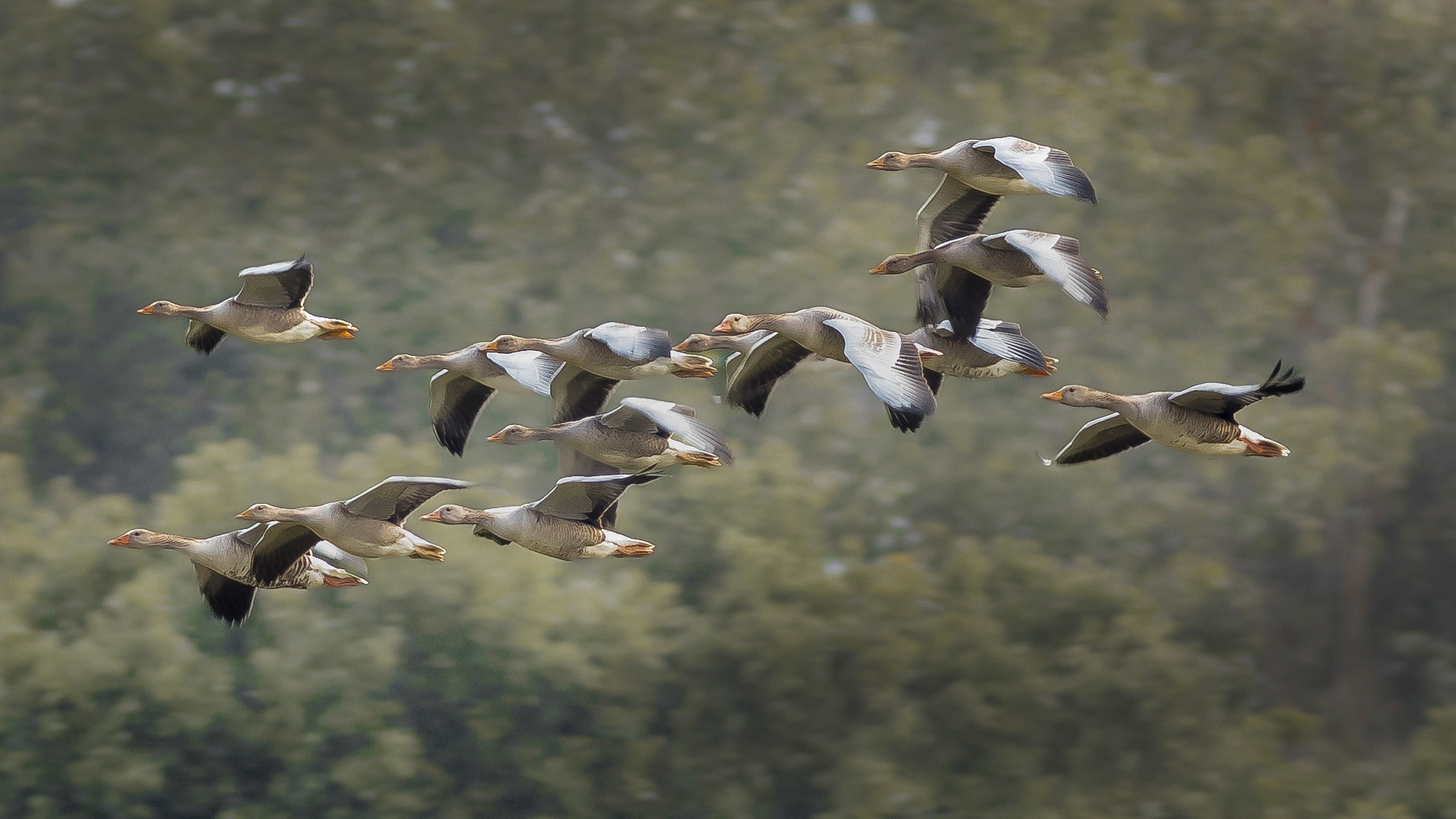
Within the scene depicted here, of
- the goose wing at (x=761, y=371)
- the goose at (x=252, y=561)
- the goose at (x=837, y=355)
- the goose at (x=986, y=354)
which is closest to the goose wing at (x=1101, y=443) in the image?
the goose at (x=986, y=354)

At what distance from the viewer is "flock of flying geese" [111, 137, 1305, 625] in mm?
9367

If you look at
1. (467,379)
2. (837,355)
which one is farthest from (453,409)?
(837,355)

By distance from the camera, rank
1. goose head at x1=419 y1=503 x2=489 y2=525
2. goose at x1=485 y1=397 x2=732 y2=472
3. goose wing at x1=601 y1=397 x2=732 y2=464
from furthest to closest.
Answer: goose at x1=485 y1=397 x2=732 y2=472
goose head at x1=419 y1=503 x2=489 y2=525
goose wing at x1=601 y1=397 x2=732 y2=464

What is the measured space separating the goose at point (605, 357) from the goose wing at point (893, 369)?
1.11 meters

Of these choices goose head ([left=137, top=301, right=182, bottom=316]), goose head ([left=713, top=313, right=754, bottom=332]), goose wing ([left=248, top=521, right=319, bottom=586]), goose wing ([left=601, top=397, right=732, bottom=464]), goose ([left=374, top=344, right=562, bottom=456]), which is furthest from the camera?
goose head ([left=137, top=301, right=182, bottom=316])

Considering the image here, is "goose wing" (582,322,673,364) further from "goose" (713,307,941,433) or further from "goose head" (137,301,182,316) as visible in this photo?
"goose head" (137,301,182,316)

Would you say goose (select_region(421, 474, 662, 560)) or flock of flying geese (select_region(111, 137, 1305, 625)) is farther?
goose (select_region(421, 474, 662, 560))

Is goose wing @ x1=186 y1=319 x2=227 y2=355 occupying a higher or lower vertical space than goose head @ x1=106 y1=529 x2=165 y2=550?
higher

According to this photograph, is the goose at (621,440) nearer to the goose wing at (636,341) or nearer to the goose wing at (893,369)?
the goose wing at (636,341)

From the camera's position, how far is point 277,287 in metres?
10.3

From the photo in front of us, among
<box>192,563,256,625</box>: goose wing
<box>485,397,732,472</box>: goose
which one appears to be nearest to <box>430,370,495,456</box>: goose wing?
<box>485,397,732,472</box>: goose

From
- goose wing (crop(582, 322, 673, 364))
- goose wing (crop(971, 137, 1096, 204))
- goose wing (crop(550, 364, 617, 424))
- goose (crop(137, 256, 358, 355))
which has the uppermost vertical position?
goose wing (crop(971, 137, 1096, 204))

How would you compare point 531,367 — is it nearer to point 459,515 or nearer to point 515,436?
point 515,436

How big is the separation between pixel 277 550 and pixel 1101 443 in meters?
5.53
